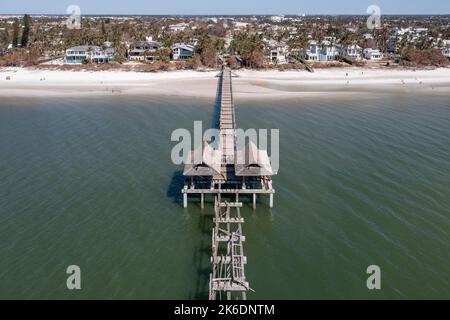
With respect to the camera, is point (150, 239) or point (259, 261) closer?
point (259, 261)

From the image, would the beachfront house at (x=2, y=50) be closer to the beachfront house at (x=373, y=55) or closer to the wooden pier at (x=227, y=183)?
the beachfront house at (x=373, y=55)

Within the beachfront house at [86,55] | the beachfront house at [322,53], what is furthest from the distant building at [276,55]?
the beachfront house at [86,55]

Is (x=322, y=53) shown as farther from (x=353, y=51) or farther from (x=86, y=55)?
(x=86, y=55)

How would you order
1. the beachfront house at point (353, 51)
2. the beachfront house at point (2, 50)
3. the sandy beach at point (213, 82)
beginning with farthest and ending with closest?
1. the beachfront house at point (353, 51)
2. the beachfront house at point (2, 50)
3. the sandy beach at point (213, 82)

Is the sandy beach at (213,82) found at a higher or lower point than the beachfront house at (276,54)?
lower

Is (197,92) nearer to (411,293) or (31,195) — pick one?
(31,195)
